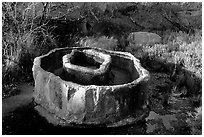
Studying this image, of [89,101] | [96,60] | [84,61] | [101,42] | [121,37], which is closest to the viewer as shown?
[89,101]

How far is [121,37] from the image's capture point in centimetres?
1259

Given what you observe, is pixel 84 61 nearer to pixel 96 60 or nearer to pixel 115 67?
pixel 96 60

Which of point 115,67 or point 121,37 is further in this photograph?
point 121,37

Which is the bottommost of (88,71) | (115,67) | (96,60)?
(115,67)

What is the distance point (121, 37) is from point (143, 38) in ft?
2.72

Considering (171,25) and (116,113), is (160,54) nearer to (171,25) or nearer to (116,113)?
(171,25)

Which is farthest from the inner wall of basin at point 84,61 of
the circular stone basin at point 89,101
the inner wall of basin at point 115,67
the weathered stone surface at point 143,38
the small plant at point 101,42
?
the weathered stone surface at point 143,38

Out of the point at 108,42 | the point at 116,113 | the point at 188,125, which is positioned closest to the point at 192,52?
the point at 108,42

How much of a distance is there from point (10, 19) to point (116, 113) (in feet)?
16.7

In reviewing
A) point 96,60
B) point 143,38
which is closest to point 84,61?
point 96,60

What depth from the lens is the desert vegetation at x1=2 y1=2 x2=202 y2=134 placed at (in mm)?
9375

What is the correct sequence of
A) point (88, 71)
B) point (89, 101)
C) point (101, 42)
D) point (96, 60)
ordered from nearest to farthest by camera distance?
1. point (89, 101)
2. point (88, 71)
3. point (96, 60)
4. point (101, 42)

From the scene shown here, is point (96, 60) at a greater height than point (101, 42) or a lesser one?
greater

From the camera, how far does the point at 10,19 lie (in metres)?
10.5
